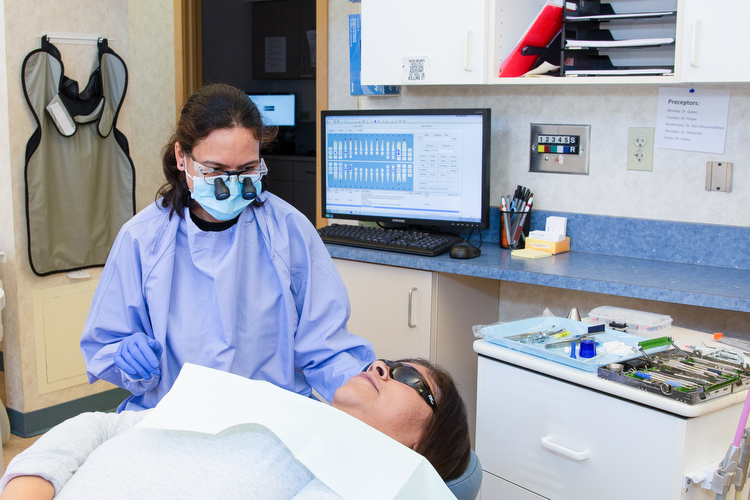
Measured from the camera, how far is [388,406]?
1344mm

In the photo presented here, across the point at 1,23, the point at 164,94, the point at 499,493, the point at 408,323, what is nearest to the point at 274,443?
the point at 499,493

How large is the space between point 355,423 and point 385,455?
82 mm

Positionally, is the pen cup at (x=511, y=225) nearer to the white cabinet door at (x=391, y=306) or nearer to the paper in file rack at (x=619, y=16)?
the white cabinet door at (x=391, y=306)

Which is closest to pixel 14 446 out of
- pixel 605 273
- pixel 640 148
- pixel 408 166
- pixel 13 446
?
pixel 13 446

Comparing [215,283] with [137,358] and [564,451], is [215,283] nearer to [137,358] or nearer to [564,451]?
[137,358]

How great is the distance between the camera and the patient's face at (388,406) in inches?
52.4

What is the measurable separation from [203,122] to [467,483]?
0.90 m

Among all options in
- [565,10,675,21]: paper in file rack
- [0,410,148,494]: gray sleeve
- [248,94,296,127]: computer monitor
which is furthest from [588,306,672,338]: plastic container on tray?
[248,94,296,127]: computer monitor

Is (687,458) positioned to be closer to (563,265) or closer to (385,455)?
(385,455)

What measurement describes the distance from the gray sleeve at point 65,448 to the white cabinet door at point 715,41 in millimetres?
1605

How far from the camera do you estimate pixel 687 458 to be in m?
1.35

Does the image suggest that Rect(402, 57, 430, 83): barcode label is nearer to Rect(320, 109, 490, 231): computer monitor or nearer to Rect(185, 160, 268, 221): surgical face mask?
Rect(320, 109, 490, 231): computer monitor

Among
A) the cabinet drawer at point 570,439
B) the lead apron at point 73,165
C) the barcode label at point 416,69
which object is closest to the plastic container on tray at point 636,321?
the cabinet drawer at point 570,439

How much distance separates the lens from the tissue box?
235 cm
